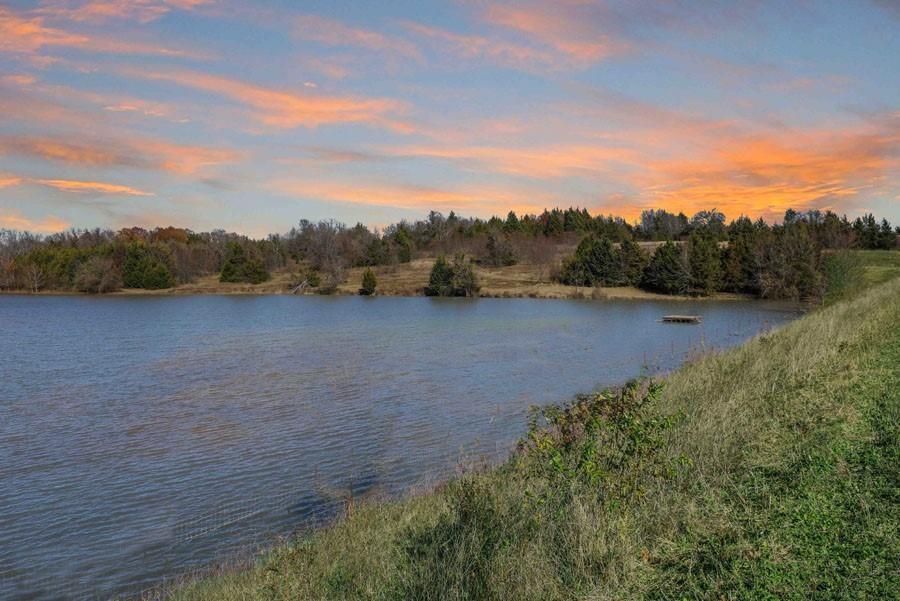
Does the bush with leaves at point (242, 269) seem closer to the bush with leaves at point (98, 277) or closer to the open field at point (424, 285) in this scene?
the open field at point (424, 285)

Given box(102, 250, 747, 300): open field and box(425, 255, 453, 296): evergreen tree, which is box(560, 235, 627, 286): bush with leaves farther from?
box(425, 255, 453, 296): evergreen tree

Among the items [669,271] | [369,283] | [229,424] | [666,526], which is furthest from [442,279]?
[666,526]

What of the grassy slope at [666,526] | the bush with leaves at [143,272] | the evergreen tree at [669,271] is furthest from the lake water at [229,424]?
the bush with leaves at [143,272]

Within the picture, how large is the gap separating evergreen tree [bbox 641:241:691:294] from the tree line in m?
0.16

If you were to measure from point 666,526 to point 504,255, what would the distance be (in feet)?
397

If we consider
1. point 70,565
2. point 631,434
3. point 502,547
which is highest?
point 631,434

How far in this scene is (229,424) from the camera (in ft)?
67.4

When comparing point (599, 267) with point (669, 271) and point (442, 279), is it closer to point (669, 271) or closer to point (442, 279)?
point (669, 271)

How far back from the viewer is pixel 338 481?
14992 millimetres

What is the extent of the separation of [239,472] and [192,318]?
173 feet

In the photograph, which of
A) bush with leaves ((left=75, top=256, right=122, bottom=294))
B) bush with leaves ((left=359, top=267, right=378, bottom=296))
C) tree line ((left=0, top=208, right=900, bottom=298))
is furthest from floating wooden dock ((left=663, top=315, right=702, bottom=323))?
bush with leaves ((left=75, top=256, right=122, bottom=294))

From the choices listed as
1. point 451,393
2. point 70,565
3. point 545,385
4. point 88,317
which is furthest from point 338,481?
point 88,317

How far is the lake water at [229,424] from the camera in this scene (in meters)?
12.1

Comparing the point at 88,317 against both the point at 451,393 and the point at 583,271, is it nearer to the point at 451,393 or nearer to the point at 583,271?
the point at 451,393
